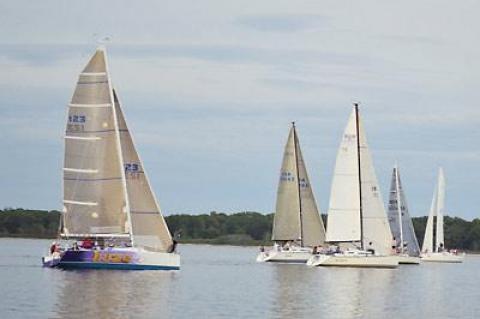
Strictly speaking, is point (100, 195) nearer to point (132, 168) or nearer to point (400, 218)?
point (132, 168)

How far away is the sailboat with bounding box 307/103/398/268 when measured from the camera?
70.9 metres

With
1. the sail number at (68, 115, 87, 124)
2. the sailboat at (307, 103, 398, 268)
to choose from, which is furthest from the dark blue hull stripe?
the sailboat at (307, 103, 398, 268)

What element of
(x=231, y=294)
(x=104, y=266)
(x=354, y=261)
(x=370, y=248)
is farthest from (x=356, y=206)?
(x=231, y=294)

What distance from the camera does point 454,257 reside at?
325 ft

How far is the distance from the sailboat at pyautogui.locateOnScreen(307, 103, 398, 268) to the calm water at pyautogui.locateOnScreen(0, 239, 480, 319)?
3585 mm

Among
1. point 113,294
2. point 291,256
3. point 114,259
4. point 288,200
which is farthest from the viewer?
point 288,200

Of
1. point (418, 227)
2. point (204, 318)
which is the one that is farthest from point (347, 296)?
point (418, 227)

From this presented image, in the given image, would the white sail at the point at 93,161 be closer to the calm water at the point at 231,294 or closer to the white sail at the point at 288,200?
the calm water at the point at 231,294

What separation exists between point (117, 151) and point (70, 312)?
20009mm

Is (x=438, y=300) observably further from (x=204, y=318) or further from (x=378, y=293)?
(x=204, y=318)

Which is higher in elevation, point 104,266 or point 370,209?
point 370,209

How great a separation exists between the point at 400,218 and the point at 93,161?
3763cm

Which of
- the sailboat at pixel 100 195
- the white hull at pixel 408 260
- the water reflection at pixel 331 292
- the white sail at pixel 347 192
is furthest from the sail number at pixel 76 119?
the white hull at pixel 408 260

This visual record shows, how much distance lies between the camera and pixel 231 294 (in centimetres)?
4938
